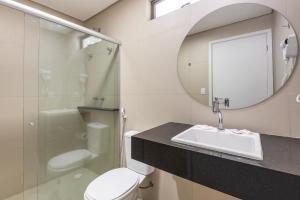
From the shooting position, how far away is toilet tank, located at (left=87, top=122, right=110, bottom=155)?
6.51 feet

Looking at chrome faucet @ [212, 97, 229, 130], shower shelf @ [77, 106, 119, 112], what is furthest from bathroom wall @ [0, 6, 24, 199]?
chrome faucet @ [212, 97, 229, 130]

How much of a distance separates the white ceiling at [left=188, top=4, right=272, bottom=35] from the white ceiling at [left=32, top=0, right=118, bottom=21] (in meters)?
1.24

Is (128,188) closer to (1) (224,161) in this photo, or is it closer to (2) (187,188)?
(2) (187,188)

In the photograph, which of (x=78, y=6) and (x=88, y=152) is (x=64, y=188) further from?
(x=78, y=6)

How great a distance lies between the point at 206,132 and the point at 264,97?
47 cm

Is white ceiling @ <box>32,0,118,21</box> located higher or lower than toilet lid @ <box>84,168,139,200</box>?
higher

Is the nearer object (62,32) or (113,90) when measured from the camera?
(62,32)

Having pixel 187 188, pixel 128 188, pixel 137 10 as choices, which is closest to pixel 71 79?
pixel 137 10

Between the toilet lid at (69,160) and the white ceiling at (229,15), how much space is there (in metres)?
1.79

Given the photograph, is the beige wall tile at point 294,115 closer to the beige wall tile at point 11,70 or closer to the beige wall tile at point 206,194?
the beige wall tile at point 206,194

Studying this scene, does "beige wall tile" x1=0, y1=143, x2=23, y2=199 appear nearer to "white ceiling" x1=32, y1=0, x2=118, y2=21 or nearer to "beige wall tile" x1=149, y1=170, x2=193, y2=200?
"beige wall tile" x1=149, y1=170, x2=193, y2=200

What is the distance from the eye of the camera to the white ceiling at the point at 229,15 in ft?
3.67

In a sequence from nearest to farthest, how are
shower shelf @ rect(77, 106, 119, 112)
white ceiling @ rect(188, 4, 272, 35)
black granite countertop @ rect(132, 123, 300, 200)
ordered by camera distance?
black granite countertop @ rect(132, 123, 300, 200), white ceiling @ rect(188, 4, 272, 35), shower shelf @ rect(77, 106, 119, 112)

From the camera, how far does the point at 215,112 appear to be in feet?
4.16
